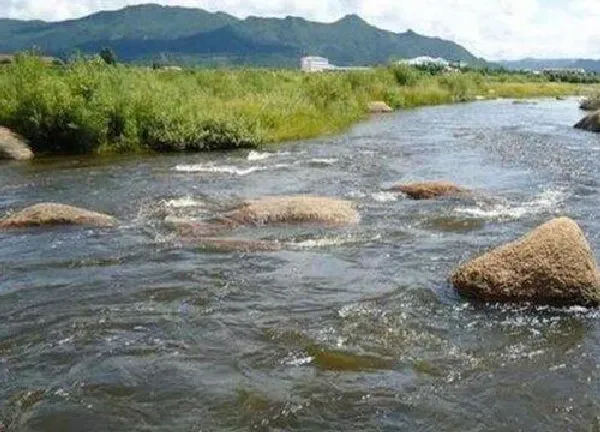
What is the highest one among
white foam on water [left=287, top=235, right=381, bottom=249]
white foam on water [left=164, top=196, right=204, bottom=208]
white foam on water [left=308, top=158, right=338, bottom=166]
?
white foam on water [left=287, top=235, right=381, bottom=249]

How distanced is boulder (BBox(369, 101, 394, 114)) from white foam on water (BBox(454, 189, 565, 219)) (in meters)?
44.6

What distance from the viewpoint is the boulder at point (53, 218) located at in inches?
768

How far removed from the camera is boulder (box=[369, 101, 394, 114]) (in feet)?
220

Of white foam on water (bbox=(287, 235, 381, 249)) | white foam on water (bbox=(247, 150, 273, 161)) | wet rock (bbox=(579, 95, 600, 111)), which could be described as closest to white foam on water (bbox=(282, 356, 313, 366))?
white foam on water (bbox=(287, 235, 381, 249))

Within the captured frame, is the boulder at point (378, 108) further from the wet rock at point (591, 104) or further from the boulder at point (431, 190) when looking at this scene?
the boulder at point (431, 190)

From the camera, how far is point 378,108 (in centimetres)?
6775

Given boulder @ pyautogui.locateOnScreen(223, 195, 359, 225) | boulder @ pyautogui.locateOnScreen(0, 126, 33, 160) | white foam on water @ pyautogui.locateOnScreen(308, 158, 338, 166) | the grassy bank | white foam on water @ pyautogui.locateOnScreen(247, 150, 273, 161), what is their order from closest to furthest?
boulder @ pyautogui.locateOnScreen(223, 195, 359, 225) < white foam on water @ pyautogui.locateOnScreen(308, 158, 338, 166) < white foam on water @ pyautogui.locateOnScreen(247, 150, 273, 161) < boulder @ pyautogui.locateOnScreen(0, 126, 33, 160) < the grassy bank

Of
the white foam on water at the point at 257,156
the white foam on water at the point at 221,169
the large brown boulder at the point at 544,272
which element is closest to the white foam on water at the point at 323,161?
the white foam on water at the point at 221,169

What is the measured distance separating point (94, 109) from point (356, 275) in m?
24.3

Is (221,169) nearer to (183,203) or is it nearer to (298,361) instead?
(183,203)

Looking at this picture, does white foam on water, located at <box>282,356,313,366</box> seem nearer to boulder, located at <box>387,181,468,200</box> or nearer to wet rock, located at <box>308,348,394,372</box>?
wet rock, located at <box>308,348,394,372</box>

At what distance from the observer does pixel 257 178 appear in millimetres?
27922

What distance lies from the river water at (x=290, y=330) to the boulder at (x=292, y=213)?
71cm

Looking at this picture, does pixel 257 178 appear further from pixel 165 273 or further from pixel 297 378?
pixel 297 378
